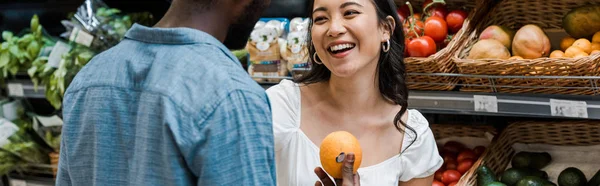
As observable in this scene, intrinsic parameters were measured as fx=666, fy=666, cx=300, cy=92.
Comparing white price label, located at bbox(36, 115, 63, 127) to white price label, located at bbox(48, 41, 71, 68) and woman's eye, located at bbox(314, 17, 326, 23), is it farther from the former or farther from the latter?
woman's eye, located at bbox(314, 17, 326, 23)

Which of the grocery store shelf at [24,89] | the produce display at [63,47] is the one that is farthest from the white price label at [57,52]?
the grocery store shelf at [24,89]

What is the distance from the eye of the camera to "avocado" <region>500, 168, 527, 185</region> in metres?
2.29

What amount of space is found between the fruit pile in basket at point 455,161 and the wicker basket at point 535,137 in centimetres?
9

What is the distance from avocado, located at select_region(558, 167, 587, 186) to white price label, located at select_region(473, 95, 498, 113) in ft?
1.31

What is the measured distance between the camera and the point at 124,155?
1.08m

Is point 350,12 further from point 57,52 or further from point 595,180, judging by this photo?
point 57,52

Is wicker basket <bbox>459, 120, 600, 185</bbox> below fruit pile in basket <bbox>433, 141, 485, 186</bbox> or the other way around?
the other way around

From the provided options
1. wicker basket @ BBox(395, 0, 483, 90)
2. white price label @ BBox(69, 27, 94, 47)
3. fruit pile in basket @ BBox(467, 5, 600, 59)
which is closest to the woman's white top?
wicker basket @ BBox(395, 0, 483, 90)

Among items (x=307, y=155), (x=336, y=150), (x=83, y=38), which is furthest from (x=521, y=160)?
(x=83, y=38)

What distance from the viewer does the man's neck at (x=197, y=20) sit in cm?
109

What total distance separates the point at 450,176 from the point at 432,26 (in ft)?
1.84

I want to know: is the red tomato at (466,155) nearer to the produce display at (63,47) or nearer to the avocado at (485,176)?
the avocado at (485,176)

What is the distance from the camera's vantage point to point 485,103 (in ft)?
6.95

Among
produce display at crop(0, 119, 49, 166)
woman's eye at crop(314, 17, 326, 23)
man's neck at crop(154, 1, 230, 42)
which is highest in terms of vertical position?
man's neck at crop(154, 1, 230, 42)
